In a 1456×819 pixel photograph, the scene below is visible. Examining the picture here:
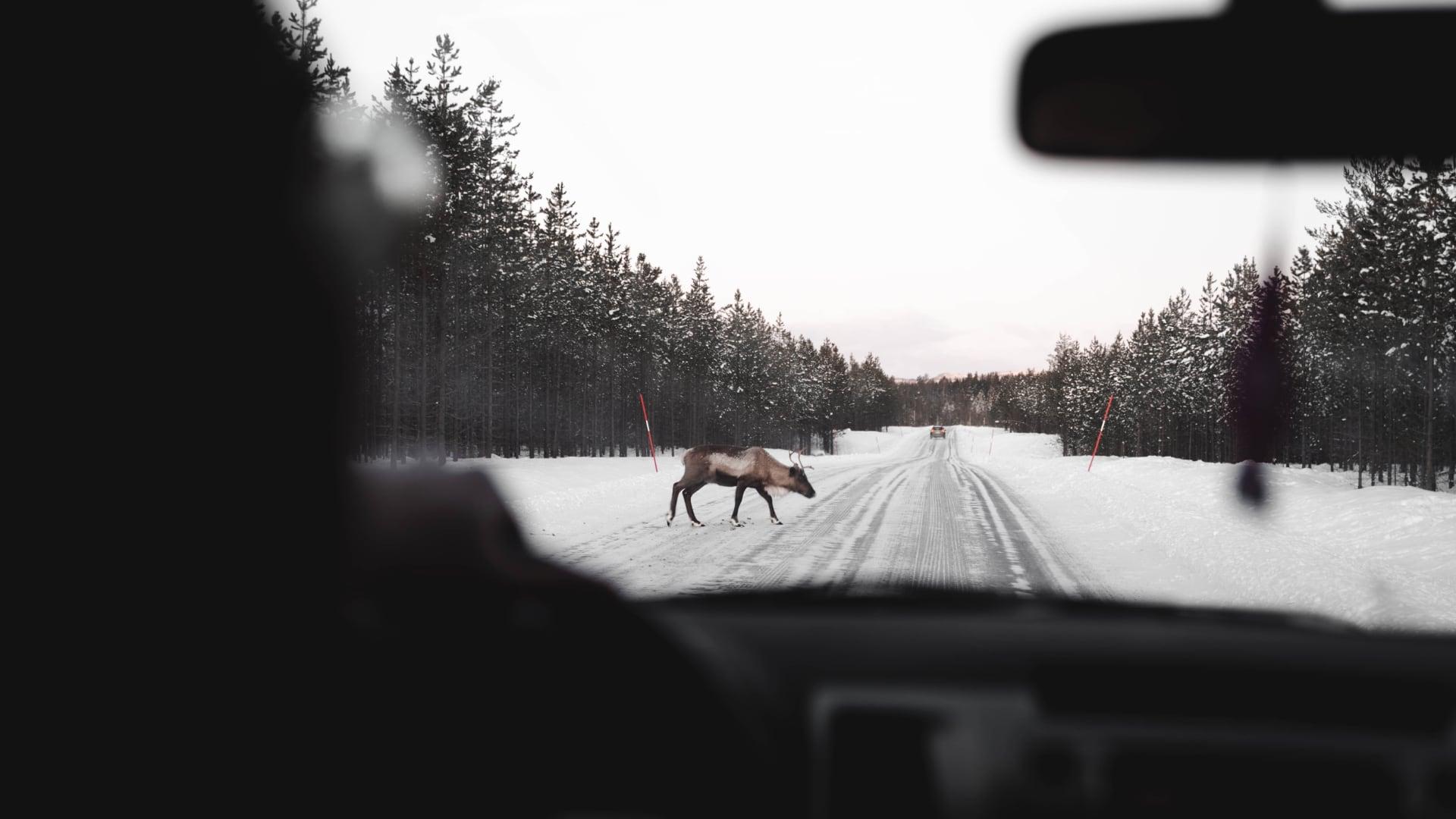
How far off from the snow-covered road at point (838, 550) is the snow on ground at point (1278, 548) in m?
0.63

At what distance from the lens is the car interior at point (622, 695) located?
1.16 meters

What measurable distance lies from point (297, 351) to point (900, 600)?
6.13 feet

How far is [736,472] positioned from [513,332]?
33057 millimetres

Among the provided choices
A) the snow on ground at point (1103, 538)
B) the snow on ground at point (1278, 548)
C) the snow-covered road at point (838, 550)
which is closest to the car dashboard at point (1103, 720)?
the snow on ground at point (1103, 538)

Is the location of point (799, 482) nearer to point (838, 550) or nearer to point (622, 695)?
point (838, 550)

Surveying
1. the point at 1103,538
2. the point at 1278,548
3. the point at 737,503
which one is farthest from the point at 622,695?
the point at 1103,538

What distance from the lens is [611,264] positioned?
5619 cm

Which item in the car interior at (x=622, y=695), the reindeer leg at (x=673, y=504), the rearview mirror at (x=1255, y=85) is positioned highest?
the rearview mirror at (x=1255, y=85)

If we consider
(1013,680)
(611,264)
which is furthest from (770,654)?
(611,264)

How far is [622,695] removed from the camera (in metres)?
1.24

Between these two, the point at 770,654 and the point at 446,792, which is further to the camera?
the point at 770,654

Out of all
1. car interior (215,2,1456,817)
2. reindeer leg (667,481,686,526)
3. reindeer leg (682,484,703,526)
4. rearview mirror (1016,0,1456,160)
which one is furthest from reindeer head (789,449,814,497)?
car interior (215,2,1456,817)

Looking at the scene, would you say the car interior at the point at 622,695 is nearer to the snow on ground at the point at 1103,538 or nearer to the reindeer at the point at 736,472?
the snow on ground at the point at 1103,538

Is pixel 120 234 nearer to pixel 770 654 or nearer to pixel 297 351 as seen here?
pixel 297 351
